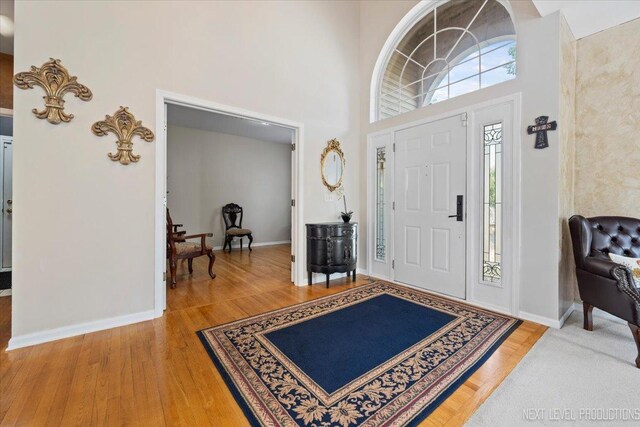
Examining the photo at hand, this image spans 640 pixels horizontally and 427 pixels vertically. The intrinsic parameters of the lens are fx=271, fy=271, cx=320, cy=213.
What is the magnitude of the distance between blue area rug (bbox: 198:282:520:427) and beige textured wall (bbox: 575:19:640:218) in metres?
1.52

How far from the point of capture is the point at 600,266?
84.0 inches

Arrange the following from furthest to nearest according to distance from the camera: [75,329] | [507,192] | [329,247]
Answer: [329,247] → [507,192] → [75,329]

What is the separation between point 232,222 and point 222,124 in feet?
7.45

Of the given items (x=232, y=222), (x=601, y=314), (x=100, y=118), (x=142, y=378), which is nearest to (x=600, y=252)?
(x=601, y=314)

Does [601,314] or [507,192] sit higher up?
[507,192]

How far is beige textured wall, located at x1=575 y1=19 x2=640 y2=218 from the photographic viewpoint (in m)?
2.46

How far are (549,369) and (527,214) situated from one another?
53.8 inches

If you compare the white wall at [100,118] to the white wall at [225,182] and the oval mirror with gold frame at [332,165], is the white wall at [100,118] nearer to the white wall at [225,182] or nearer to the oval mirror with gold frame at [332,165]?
the oval mirror with gold frame at [332,165]

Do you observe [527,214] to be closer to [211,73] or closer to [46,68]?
[211,73]

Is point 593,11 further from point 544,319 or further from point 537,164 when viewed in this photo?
point 544,319

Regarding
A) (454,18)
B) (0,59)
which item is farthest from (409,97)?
(0,59)

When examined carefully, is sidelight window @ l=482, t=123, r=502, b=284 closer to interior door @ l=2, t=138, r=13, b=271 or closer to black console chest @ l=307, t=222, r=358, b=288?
black console chest @ l=307, t=222, r=358, b=288

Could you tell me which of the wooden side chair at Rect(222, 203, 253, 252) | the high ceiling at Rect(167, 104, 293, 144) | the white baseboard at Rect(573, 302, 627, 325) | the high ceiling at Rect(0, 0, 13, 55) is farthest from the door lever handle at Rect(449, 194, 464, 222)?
the high ceiling at Rect(0, 0, 13, 55)

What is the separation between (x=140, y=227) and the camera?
258cm
